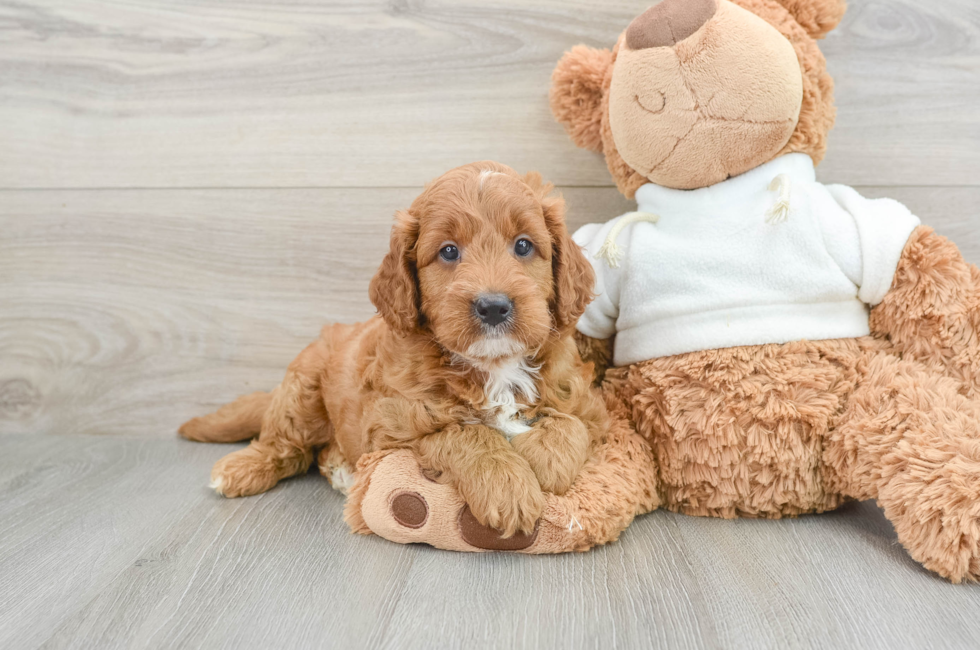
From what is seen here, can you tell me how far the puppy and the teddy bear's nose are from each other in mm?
428

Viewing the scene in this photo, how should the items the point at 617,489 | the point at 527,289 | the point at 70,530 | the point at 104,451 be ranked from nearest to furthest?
the point at 527,289
the point at 617,489
the point at 70,530
the point at 104,451

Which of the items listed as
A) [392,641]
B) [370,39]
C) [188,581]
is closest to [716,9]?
[370,39]

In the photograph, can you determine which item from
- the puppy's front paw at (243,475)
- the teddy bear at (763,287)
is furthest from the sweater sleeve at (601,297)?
the puppy's front paw at (243,475)

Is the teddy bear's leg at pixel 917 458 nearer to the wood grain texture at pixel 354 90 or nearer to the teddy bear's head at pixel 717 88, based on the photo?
the teddy bear's head at pixel 717 88

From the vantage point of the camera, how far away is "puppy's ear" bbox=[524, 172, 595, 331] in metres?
1.59

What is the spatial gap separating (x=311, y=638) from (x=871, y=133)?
211 cm

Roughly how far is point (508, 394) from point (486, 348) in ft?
0.71

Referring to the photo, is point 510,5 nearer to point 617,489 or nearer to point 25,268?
point 617,489

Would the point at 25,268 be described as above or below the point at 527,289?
below

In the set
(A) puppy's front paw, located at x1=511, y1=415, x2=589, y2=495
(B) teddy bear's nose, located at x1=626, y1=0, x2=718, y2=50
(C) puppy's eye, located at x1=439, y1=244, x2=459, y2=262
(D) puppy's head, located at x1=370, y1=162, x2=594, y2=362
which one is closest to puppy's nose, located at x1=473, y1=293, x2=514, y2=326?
(D) puppy's head, located at x1=370, y1=162, x2=594, y2=362

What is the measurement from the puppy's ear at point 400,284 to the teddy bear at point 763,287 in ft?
1.72

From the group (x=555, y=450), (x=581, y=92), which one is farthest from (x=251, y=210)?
(x=555, y=450)

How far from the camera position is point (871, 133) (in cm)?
208

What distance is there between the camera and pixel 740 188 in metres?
1.72
